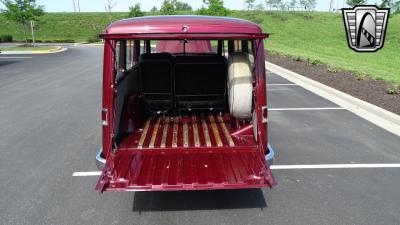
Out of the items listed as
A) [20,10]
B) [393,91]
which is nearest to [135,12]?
[20,10]

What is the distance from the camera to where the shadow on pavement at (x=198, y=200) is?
429cm

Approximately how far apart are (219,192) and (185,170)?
797 mm

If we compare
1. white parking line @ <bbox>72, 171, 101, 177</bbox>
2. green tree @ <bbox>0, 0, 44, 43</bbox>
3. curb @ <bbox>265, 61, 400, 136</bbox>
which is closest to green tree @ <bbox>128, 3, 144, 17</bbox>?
green tree @ <bbox>0, 0, 44, 43</bbox>

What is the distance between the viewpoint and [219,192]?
183 inches

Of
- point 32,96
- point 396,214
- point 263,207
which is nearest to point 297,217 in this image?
point 263,207

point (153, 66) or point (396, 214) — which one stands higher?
point (153, 66)

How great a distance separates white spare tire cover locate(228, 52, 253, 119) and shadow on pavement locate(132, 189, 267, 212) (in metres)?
1.15

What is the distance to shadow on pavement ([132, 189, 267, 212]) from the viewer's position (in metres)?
4.29

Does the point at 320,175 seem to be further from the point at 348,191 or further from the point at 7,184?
the point at 7,184

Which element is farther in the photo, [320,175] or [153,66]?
[153,66]

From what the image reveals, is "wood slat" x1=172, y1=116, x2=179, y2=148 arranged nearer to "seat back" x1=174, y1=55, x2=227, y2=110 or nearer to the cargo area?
the cargo area

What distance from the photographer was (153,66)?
5.82 metres

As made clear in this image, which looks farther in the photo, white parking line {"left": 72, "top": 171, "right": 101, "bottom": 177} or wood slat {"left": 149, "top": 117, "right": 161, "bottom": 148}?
white parking line {"left": 72, "top": 171, "right": 101, "bottom": 177}

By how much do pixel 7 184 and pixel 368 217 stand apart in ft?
15.5
